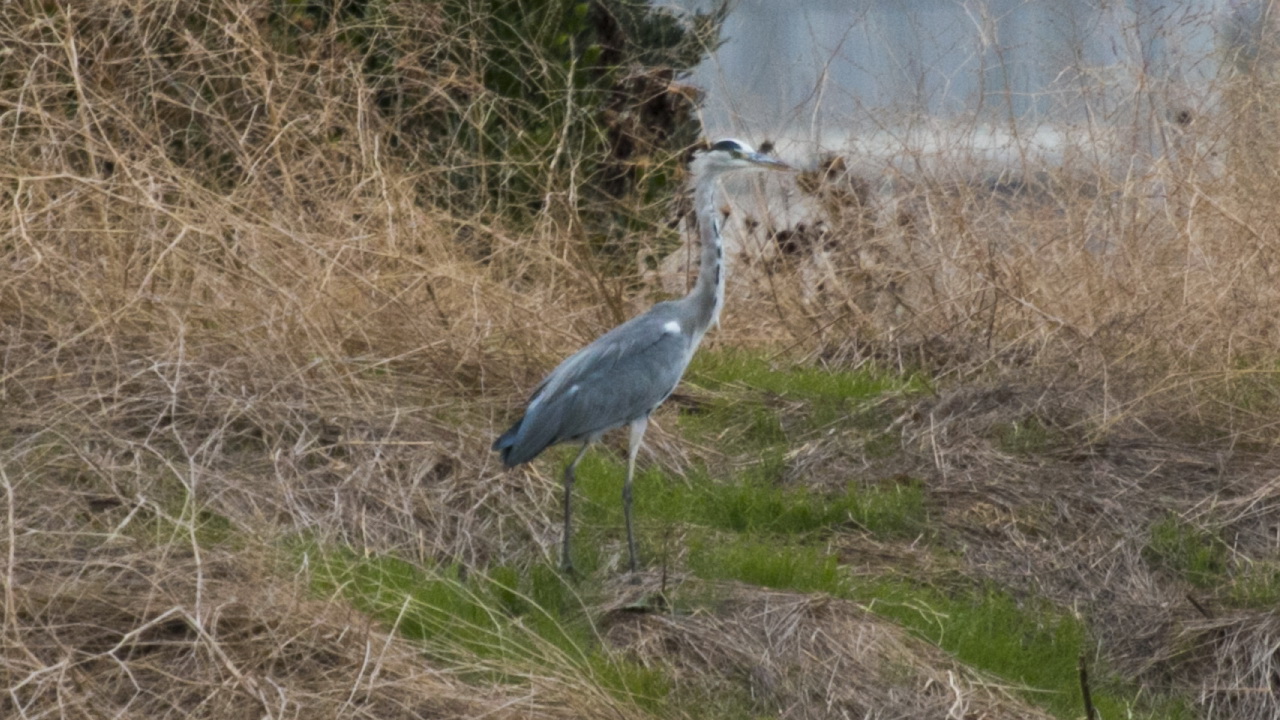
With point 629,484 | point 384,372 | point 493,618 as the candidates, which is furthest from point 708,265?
point 493,618

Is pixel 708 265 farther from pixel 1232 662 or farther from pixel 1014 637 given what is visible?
pixel 1232 662

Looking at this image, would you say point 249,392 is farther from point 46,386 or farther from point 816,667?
point 816,667

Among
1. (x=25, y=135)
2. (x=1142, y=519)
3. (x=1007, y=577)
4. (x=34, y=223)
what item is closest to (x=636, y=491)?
(x=1007, y=577)

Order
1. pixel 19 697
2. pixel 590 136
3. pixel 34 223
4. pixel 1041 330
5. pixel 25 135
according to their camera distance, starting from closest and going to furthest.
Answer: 1. pixel 19 697
2. pixel 34 223
3. pixel 25 135
4. pixel 1041 330
5. pixel 590 136

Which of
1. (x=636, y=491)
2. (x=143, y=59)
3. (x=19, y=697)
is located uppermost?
(x=143, y=59)

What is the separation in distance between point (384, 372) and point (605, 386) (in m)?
1.28

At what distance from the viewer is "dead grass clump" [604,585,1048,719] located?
4715 mm

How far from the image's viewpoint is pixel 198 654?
420cm

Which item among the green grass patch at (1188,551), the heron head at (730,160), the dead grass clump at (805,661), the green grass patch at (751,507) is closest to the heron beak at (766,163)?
the heron head at (730,160)

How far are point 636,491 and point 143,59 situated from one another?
2.59 m

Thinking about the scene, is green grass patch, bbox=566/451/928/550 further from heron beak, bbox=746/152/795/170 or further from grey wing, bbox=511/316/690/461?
heron beak, bbox=746/152/795/170

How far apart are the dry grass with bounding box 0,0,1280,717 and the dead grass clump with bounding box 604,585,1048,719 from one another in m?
0.01

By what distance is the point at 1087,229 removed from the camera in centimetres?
803

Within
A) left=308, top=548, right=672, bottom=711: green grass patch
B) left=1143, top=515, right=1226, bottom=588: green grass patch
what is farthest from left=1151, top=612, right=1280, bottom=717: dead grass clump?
left=308, top=548, right=672, bottom=711: green grass patch
